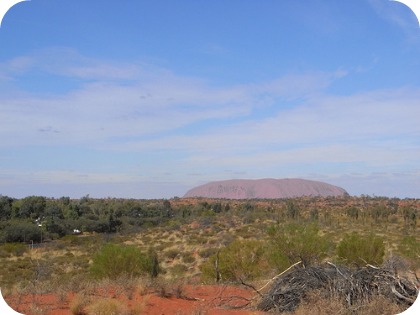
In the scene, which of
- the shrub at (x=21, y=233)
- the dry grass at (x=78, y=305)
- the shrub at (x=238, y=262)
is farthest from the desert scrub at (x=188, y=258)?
the dry grass at (x=78, y=305)

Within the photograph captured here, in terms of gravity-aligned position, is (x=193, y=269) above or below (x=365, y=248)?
below

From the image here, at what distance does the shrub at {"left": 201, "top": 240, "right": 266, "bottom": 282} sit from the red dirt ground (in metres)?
4.76

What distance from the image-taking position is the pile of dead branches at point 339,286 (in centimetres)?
841

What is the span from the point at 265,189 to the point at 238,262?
11623 centimetres

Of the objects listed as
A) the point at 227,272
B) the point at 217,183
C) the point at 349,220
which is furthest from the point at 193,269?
the point at 217,183

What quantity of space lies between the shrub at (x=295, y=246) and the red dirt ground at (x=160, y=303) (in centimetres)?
388

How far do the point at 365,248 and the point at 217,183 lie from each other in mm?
134306

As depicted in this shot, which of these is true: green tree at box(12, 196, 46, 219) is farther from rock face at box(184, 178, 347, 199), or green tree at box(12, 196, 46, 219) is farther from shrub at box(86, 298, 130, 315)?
rock face at box(184, 178, 347, 199)

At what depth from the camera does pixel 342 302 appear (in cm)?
806

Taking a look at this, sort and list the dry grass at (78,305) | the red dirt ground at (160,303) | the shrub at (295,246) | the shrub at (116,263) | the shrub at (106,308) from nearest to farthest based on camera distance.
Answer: the shrub at (106,308), the dry grass at (78,305), the red dirt ground at (160,303), the shrub at (295,246), the shrub at (116,263)

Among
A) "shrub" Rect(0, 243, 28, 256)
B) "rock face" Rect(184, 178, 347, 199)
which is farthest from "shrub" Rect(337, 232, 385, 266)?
"rock face" Rect(184, 178, 347, 199)

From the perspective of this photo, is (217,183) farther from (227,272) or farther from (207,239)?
(227,272)

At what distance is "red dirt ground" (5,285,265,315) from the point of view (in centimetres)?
835

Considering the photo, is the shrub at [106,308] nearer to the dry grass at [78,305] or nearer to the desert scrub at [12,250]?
the dry grass at [78,305]
